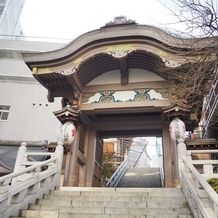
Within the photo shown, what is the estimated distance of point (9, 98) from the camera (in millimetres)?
16500

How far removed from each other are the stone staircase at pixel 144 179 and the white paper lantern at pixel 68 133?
185 inches

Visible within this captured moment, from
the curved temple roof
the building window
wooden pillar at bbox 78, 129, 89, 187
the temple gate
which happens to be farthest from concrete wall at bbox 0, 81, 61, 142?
the curved temple roof

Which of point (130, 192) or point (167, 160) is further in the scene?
point (167, 160)

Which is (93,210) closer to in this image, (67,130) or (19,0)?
(67,130)

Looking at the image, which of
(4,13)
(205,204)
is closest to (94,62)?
(205,204)

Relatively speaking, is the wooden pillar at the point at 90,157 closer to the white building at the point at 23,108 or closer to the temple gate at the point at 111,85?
the temple gate at the point at 111,85

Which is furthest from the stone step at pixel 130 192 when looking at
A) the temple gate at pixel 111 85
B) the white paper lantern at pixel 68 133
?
the white paper lantern at pixel 68 133

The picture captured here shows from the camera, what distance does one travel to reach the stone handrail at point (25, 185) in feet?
13.3

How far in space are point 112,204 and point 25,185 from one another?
178 centimetres

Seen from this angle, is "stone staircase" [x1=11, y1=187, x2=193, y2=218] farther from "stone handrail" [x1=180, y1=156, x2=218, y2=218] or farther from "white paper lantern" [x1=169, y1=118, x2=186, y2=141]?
"white paper lantern" [x1=169, y1=118, x2=186, y2=141]

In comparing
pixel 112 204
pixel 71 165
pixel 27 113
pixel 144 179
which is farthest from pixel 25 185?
pixel 27 113

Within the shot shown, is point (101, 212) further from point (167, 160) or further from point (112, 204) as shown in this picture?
point (167, 160)

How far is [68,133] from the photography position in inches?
269

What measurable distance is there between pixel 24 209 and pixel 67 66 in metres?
4.31
